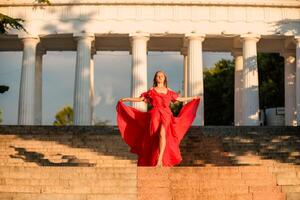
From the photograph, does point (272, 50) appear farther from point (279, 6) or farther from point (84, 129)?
point (84, 129)

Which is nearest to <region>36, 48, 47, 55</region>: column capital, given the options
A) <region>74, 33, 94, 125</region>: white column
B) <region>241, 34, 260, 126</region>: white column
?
<region>74, 33, 94, 125</region>: white column

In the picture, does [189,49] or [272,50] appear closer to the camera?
[189,49]

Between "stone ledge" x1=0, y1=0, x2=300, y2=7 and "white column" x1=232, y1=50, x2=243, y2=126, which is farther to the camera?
"white column" x1=232, y1=50, x2=243, y2=126

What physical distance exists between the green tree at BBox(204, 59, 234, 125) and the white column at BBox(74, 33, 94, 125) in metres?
36.8

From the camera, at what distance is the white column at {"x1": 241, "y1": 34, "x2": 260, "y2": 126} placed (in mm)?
59750

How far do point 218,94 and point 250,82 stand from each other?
3668 centimetres

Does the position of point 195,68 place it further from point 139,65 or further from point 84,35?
point 84,35

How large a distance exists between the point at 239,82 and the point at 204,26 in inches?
380

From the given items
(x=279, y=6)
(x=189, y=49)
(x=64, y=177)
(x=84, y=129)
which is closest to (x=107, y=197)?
(x=64, y=177)

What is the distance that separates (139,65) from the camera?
59.8 meters

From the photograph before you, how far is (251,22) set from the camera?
6081 centimetres

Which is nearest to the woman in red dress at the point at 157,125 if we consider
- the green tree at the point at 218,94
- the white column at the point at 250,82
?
the white column at the point at 250,82

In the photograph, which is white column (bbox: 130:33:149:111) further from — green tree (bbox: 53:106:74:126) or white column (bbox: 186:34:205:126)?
green tree (bbox: 53:106:74:126)

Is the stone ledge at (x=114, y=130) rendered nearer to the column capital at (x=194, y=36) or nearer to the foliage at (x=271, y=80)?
the column capital at (x=194, y=36)
